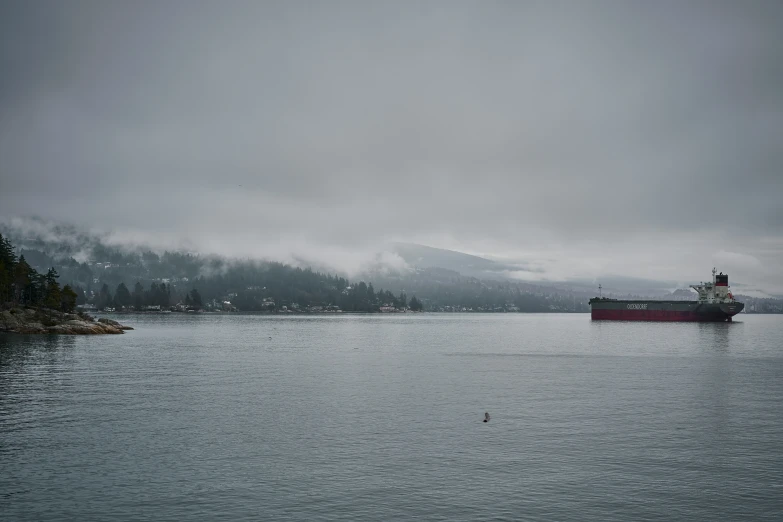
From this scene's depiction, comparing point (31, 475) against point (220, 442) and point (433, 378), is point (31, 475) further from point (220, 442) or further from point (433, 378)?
point (433, 378)

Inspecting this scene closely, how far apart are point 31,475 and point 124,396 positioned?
23.9m

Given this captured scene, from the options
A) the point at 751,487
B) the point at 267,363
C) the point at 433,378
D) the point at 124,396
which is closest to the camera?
the point at 751,487

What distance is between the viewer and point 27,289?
15450cm

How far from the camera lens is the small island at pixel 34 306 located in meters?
133

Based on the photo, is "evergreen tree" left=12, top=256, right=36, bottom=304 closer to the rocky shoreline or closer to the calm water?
the rocky shoreline

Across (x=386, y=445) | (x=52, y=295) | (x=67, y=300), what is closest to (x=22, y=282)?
(x=52, y=295)

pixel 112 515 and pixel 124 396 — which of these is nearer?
pixel 112 515

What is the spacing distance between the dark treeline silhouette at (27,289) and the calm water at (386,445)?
263 feet

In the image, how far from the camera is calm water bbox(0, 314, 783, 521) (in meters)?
26.4

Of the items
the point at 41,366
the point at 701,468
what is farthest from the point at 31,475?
the point at 41,366

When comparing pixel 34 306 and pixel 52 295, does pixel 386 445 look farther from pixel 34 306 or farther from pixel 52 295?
pixel 52 295

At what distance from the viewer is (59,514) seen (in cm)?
2492

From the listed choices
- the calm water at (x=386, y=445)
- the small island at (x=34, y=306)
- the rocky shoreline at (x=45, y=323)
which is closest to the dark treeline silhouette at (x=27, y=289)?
the small island at (x=34, y=306)

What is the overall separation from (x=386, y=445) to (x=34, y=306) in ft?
468
